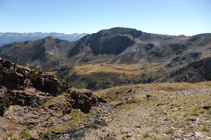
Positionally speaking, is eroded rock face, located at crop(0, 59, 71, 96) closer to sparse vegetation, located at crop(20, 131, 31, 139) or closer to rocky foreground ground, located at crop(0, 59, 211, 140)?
rocky foreground ground, located at crop(0, 59, 211, 140)

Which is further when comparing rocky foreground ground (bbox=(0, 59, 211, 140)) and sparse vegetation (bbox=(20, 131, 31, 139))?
sparse vegetation (bbox=(20, 131, 31, 139))

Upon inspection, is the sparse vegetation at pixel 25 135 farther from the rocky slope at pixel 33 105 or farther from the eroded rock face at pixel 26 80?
the eroded rock face at pixel 26 80

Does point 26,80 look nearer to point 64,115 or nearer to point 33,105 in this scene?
point 33,105

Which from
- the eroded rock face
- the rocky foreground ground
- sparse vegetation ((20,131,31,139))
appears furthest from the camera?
the eroded rock face

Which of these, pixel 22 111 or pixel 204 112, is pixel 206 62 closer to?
pixel 204 112

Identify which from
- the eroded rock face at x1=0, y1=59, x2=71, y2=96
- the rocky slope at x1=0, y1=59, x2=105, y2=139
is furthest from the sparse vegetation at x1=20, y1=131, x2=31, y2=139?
the eroded rock face at x1=0, y1=59, x2=71, y2=96

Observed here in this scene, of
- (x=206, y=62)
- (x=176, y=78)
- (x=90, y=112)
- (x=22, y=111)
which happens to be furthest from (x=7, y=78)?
(x=206, y=62)

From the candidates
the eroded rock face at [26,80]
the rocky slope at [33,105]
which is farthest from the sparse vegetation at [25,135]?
the eroded rock face at [26,80]

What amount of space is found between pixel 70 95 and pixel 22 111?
45.5 ft

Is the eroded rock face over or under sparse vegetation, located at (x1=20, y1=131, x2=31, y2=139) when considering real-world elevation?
over

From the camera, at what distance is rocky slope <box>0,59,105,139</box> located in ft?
71.7

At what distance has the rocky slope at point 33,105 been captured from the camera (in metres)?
21.9

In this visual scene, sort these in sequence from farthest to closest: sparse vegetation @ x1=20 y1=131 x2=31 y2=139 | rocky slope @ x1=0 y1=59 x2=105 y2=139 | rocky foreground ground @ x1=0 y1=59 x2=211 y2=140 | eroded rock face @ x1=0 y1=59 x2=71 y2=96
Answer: eroded rock face @ x1=0 y1=59 x2=71 y2=96 → rocky slope @ x1=0 y1=59 x2=105 y2=139 → sparse vegetation @ x1=20 y1=131 x2=31 y2=139 → rocky foreground ground @ x1=0 y1=59 x2=211 y2=140

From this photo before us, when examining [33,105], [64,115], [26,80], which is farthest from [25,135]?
[26,80]
